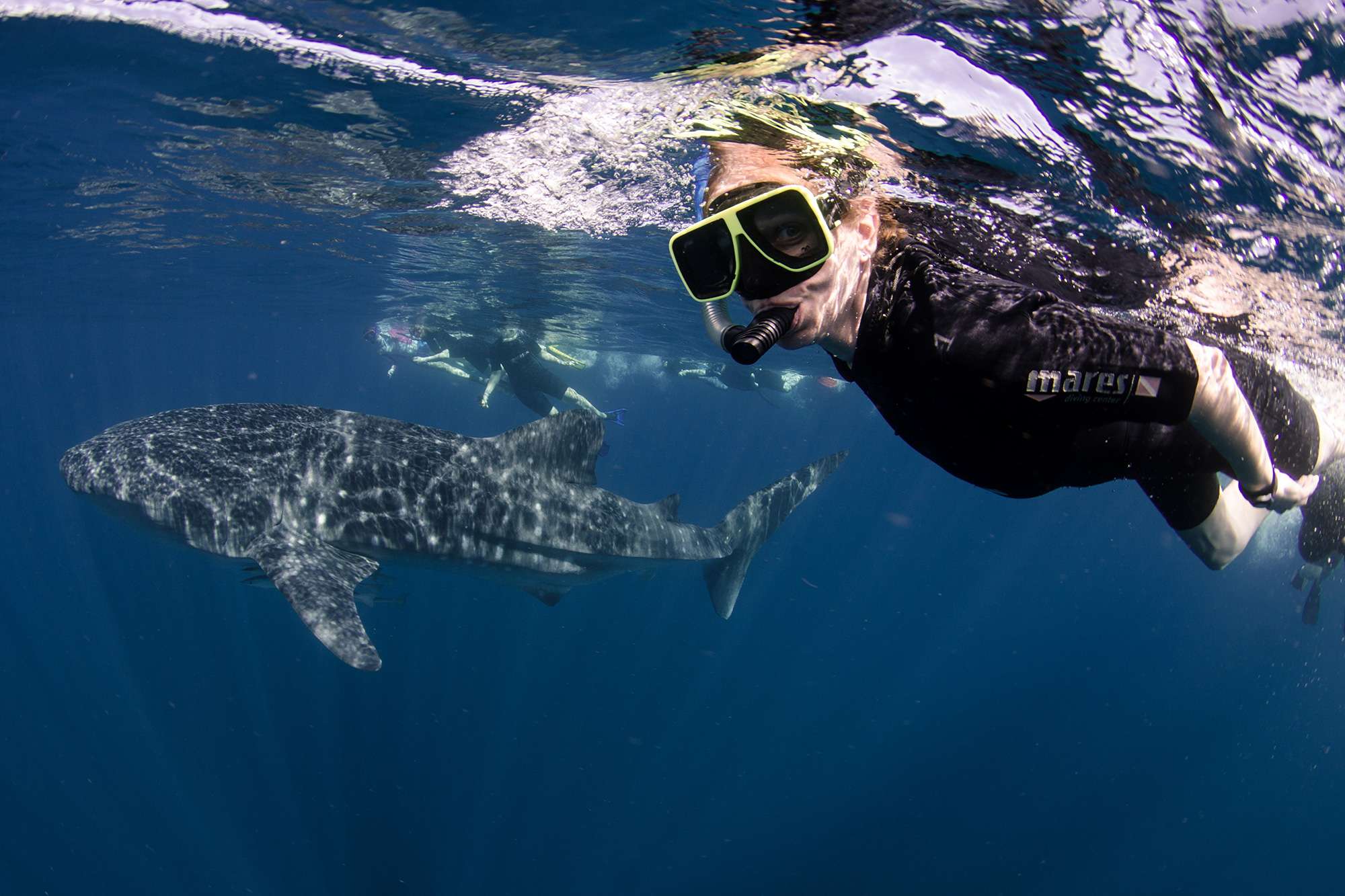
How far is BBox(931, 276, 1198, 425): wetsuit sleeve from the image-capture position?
214 centimetres

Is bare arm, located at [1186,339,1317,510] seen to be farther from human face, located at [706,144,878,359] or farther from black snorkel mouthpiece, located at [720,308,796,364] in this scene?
black snorkel mouthpiece, located at [720,308,796,364]

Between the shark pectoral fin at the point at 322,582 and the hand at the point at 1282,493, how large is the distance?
22.1 feet

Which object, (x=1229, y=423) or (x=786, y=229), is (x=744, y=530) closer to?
(x=1229, y=423)

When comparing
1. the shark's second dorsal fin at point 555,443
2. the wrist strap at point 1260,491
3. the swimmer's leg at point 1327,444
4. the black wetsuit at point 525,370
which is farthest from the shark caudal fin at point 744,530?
the black wetsuit at point 525,370

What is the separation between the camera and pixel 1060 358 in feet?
6.99

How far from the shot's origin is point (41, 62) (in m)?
7.52

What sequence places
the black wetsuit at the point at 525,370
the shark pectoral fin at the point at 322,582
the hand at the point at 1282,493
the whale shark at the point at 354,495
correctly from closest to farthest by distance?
the hand at the point at 1282,493
the shark pectoral fin at the point at 322,582
the whale shark at the point at 354,495
the black wetsuit at the point at 525,370

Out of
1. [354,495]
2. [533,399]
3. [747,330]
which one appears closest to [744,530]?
[354,495]

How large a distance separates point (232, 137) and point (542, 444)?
6311mm

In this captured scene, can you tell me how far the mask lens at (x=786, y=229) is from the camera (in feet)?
7.78

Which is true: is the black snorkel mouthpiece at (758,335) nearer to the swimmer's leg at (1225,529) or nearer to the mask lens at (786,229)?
the mask lens at (786,229)

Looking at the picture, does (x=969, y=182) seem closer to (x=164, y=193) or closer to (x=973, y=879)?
(x=164, y=193)

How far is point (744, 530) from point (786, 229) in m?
9.66

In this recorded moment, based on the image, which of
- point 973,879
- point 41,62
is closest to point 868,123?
point 41,62
